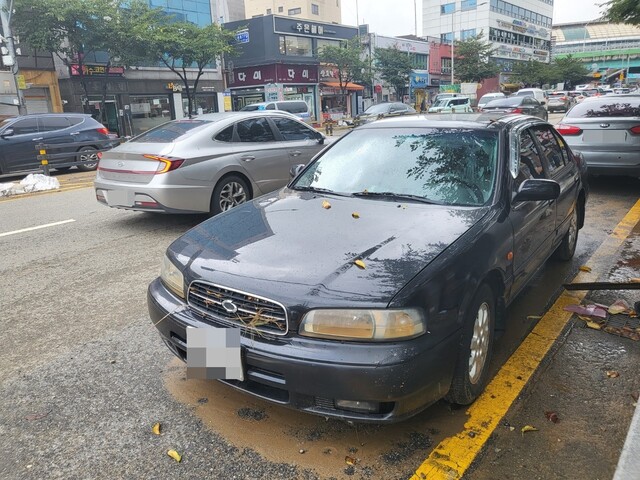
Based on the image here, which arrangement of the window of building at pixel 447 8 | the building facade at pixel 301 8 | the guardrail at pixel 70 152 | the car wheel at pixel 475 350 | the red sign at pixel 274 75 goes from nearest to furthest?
the car wheel at pixel 475 350
the guardrail at pixel 70 152
the red sign at pixel 274 75
the building facade at pixel 301 8
the window of building at pixel 447 8

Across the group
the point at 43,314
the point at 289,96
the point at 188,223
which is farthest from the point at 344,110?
the point at 43,314

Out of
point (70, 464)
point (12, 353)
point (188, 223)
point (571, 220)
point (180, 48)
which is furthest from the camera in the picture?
point (180, 48)

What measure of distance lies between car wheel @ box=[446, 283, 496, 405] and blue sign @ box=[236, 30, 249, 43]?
133ft

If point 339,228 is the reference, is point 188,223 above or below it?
below

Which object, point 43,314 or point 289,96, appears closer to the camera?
point 43,314

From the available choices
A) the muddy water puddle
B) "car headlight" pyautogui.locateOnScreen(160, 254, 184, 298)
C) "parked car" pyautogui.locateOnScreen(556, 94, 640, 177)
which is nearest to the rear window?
"parked car" pyautogui.locateOnScreen(556, 94, 640, 177)

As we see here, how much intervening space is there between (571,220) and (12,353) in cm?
475

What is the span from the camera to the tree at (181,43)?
28.4 meters

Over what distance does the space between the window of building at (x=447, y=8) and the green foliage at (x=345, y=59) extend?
34.7 meters

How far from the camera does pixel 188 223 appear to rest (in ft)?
23.7

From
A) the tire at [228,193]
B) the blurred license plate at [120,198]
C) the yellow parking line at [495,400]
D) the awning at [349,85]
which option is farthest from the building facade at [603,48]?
the yellow parking line at [495,400]

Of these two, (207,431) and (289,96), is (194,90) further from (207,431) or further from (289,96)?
(207,431)

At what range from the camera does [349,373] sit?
2.26m

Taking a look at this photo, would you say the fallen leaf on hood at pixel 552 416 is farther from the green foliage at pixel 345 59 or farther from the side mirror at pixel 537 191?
the green foliage at pixel 345 59
